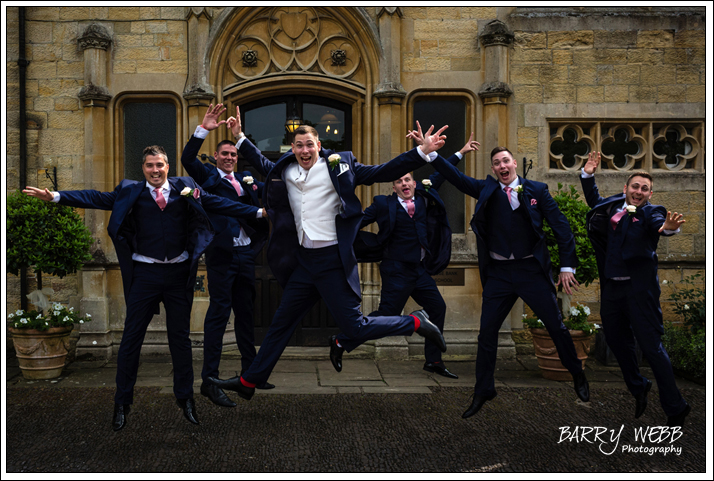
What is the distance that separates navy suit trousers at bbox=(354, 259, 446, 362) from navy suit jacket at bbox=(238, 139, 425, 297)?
4.80 feet

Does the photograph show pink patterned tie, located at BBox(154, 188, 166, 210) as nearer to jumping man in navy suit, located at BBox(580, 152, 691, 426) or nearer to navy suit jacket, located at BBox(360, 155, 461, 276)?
navy suit jacket, located at BBox(360, 155, 461, 276)

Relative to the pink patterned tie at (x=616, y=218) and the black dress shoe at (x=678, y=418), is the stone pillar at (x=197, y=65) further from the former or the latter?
the black dress shoe at (x=678, y=418)

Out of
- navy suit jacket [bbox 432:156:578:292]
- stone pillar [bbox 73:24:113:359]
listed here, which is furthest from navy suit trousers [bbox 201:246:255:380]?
stone pillar [bbox 73:24:113:359]

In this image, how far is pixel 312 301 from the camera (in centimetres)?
451

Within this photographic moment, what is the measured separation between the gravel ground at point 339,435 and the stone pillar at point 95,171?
1715 mm

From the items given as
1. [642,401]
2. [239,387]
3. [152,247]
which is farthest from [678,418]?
[152,247]

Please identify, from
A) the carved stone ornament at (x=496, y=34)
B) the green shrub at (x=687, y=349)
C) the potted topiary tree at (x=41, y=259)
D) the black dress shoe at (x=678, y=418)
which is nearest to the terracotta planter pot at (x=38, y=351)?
the potted topiary tree at (x=41, y=259)

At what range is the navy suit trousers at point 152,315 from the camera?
15.2 feet

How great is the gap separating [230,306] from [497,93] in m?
4.63

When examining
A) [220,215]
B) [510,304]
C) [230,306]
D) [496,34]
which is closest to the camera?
[510,304]

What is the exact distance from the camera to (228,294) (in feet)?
17.9

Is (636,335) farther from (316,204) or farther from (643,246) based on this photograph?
(316,204)

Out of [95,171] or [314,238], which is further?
[95,171]

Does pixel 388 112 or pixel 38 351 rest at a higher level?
pixel 388 112
